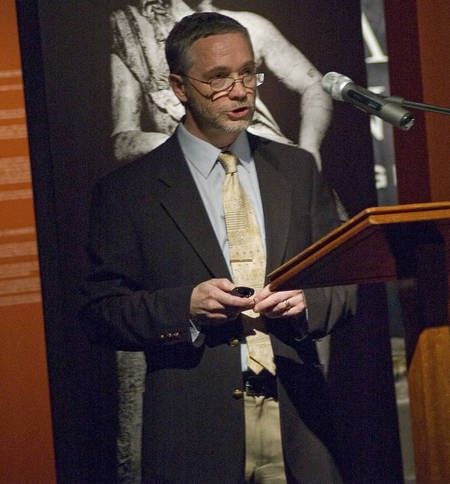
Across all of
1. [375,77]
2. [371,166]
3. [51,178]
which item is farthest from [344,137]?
[375,77]

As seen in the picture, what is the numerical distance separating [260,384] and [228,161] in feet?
2.16

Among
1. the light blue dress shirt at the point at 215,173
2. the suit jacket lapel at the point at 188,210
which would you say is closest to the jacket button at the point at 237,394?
the suit jacket lapel at the point at 188,210

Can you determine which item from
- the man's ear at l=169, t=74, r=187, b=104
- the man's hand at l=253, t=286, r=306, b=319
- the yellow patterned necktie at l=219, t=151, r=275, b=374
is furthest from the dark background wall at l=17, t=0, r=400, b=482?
the man's hand at l=253, t=286, r=306, b=319

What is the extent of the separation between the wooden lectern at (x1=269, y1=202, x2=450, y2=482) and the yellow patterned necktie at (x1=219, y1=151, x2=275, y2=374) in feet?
2.00

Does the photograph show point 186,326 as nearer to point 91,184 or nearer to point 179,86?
point 179,86

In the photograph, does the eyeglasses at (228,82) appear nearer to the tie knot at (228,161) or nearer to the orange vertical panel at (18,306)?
the tie knot at (228,161)

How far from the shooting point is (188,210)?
2.50 meters

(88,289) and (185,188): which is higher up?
(185,188)

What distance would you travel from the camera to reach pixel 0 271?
3.05 m

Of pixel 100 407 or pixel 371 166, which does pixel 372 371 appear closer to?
pixel 371 166

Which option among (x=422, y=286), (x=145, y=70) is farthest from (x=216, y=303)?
(x=145, y=70)

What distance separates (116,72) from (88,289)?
3.05 feet

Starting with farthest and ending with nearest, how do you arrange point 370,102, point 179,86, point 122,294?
1. point 179,86
2. point 122,294
3. point 370,102

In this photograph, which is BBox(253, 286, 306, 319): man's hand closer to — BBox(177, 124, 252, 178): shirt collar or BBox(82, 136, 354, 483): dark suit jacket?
BBox(82, 136, 354, 483): dark suit jacket
